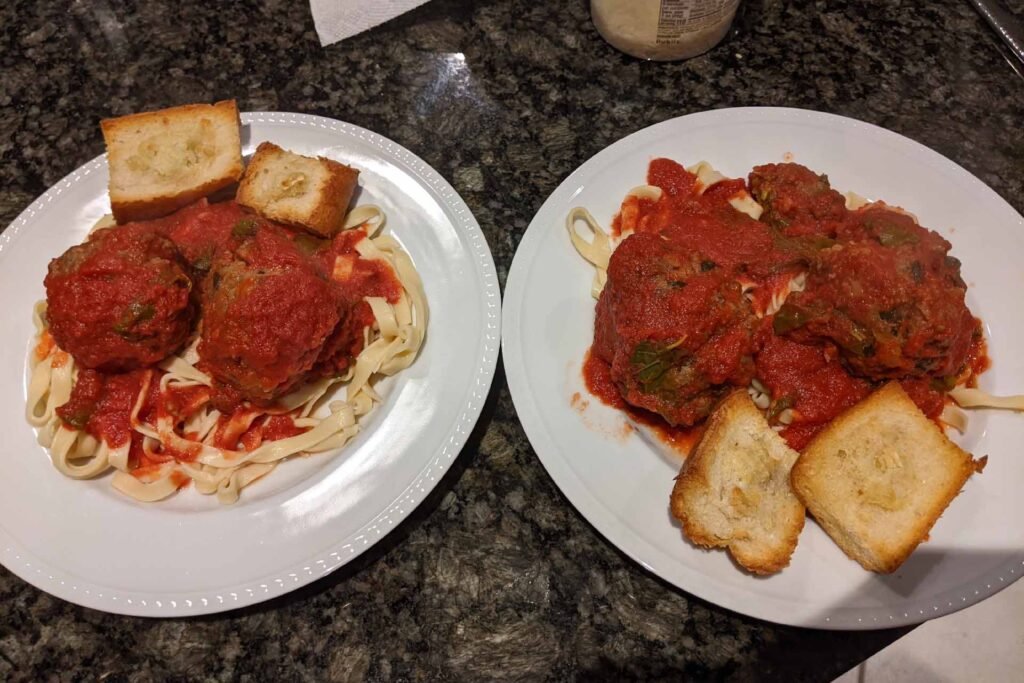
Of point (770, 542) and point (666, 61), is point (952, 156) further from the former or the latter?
point (770, 542)

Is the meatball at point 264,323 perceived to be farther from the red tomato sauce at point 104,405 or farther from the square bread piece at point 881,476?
the square bread piece at point 881,476

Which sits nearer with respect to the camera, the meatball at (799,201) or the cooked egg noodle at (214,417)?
the cooked egg noodle at (214,417)

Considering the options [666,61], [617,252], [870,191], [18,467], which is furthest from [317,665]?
[666,61]

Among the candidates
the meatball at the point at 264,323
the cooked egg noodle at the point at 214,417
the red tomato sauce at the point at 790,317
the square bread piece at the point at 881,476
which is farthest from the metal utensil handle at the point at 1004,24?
the meatball at the point at 264,323

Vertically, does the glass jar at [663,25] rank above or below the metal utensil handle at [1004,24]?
above

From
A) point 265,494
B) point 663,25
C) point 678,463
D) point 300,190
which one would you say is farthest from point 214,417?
point 663,25

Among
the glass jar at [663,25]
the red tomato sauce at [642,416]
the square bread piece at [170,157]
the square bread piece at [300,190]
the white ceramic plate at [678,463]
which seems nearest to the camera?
the white ceramic plate at [678,463]
